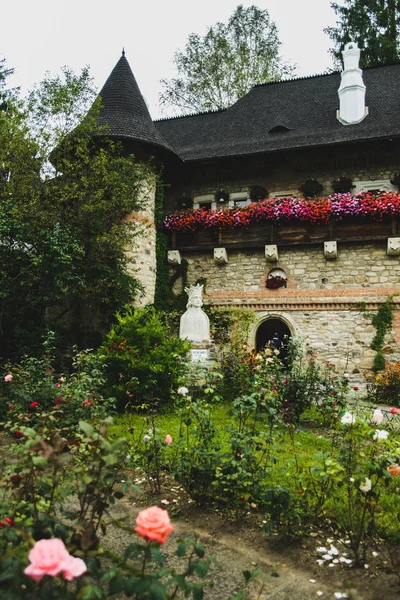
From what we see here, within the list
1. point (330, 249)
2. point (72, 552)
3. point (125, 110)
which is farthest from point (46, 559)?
point (125, 110)

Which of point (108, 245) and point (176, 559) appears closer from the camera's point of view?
point (176, 559)

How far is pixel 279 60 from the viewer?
71.1ft

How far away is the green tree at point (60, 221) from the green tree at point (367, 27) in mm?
14707

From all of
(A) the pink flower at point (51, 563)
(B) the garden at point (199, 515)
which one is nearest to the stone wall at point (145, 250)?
(B) the garden at point (199, 515)

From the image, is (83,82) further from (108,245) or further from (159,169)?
→ (108,245)

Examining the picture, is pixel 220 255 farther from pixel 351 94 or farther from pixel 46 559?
pixel 46 559

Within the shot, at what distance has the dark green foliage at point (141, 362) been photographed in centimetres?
793

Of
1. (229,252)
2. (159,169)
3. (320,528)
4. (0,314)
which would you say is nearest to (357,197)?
(229,252)

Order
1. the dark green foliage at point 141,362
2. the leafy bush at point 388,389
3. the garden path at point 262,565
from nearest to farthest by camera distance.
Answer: the garden path at point 262,565
the dark green foliage at point 141,362
the leafy bush at point 388,389

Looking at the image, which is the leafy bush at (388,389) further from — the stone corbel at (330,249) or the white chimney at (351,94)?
the white chimney at (351,94)

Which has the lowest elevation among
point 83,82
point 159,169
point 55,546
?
point 55,546

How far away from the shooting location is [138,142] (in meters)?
12.9

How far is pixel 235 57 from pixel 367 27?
609 centimetres

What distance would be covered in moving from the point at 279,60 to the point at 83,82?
13358 mm
